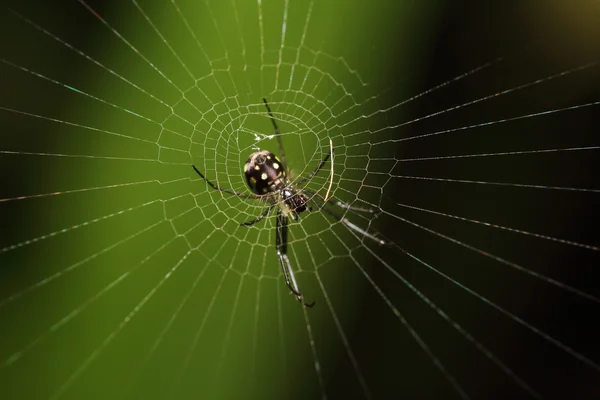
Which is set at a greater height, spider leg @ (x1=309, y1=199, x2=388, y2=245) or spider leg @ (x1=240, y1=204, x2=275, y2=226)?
spider leg @ (x1=240, y1=204, x2=275, y2=226)

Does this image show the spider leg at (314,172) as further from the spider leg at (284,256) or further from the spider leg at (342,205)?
the spider leg at (284,256)

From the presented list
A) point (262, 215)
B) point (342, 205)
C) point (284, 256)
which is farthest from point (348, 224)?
point (262, 215)

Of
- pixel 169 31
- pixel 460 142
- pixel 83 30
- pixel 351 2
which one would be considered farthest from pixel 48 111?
→ pixel 460 142

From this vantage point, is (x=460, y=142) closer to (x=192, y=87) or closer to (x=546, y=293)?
(x=546, y=293)

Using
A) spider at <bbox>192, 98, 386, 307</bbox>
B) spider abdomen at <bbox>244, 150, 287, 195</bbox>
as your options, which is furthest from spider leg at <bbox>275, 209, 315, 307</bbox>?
spider abdomen at <bbox>244, 150, 287, 195</bbox>

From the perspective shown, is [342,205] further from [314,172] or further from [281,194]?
[281,194]

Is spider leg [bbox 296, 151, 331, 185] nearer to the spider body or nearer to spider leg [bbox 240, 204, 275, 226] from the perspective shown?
A: the spider body
